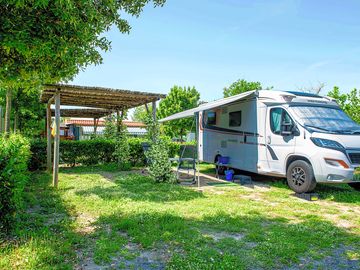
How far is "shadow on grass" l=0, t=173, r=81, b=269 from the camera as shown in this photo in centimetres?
287

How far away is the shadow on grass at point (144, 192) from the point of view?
616cm

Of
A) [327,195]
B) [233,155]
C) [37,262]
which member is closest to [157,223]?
[37,262]

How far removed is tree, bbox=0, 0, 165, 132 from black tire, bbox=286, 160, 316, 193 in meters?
5.22

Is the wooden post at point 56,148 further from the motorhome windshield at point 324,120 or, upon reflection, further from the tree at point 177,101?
the tree at point 177,101

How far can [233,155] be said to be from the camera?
9.24m

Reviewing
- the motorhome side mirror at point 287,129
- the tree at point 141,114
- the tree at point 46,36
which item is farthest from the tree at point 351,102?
the tree at point 46,36

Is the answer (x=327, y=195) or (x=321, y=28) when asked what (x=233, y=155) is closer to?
(x=327, y=195)

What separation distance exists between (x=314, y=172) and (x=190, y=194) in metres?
2.92

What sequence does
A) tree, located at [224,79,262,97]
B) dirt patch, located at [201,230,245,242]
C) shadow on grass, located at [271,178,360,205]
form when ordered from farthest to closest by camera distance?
tree, located at [224,79,262,97]
shadow on grass, located at [271,178,360,205]
dirt patch, located at [201,230,245,242]

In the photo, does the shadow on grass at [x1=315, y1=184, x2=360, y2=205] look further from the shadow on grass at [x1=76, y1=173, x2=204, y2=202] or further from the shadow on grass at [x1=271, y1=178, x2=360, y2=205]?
the shadow on grass at [x1=76, y1=173, x2=204, y2=202]

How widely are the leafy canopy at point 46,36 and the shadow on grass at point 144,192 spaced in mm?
2969

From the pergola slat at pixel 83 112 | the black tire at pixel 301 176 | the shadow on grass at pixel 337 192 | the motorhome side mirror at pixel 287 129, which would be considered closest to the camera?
the shadow on grass at pixel 337 192

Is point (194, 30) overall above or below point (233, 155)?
above

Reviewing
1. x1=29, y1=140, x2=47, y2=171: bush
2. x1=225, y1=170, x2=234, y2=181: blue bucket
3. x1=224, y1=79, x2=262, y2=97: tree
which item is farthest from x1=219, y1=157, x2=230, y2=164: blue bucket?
x1=224, y1=79, x2=262, y2=97: tree
